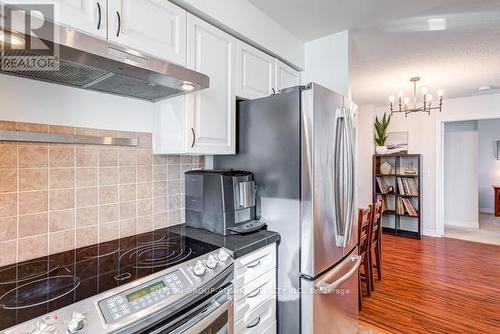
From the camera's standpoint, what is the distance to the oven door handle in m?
0.98

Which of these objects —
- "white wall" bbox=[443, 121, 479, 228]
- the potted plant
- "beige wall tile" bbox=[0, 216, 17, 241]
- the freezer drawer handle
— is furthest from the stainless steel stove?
"white wall" bbox=[443, 121, 479, 228]

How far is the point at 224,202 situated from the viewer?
5.01 feet

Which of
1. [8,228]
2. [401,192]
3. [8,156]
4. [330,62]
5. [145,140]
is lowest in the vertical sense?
[401,192]

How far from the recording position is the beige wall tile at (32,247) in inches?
45.5

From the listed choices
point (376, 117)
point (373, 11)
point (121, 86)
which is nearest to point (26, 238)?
point (121, 86)

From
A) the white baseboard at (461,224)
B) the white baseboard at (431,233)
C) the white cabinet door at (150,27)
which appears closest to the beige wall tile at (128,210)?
the white cabinet door at (150,27)

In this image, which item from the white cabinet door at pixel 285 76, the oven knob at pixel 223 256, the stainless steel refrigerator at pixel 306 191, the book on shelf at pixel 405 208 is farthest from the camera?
the book on shelf at pixel 405 208

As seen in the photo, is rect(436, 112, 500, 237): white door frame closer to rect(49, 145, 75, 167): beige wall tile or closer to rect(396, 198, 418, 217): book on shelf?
rect(396, 198, 418, 217): book on shelf

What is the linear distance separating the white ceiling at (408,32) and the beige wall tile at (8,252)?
6.38ft

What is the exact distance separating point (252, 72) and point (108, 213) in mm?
1310

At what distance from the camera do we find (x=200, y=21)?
1.54m

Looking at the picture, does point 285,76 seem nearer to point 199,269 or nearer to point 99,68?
point 99,68

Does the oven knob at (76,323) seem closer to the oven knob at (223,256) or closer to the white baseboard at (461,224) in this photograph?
the oven knob at (223,256)

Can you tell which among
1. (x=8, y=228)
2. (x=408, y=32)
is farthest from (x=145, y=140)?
(x=408, y=32)
